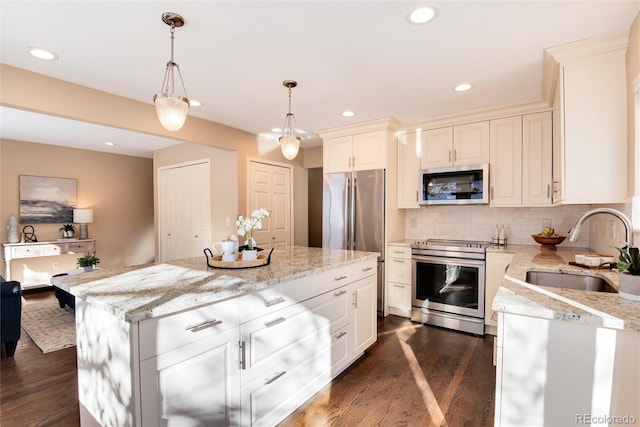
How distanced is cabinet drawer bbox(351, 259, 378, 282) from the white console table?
5.19 metres

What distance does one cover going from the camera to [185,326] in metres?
1.32

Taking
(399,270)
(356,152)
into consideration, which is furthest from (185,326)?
(356,152)

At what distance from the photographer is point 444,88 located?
2.74m

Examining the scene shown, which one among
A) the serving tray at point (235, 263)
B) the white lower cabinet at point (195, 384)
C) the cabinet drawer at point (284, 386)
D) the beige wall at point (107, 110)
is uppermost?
the beige wall at point (107, 110)

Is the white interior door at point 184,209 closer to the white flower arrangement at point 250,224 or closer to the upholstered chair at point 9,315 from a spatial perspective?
the upholstered chair at point 9,315

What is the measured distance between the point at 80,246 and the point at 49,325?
2.22 metres

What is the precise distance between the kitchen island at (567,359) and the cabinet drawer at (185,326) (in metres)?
1.24

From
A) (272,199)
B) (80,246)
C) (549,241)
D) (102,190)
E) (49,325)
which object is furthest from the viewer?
(102,190)

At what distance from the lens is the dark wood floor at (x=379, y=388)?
189 cm

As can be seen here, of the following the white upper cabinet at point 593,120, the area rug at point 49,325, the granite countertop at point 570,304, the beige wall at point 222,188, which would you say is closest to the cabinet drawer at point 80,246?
the area rug at point 49,325

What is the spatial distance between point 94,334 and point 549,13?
2.98 metres

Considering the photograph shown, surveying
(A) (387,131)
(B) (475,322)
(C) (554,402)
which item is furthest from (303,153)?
(C) (554,402)

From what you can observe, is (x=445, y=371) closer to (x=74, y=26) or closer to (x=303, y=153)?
(x=74, y=26)

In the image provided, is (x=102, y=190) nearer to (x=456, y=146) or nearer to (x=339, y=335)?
(x=339, y=335)
